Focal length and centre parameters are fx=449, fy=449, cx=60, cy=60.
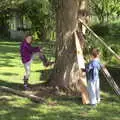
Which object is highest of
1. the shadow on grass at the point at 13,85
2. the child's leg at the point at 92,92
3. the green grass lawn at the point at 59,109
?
the child's leg at the point at 92,92

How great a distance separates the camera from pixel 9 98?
426 inches

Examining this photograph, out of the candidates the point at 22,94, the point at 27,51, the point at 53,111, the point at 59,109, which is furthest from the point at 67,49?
the point at 53,111

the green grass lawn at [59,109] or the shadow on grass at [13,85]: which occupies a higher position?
the green grass lawn at [59,109]

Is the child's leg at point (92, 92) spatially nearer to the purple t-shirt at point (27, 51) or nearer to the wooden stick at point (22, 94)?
the wooden stick at point (22, 94)

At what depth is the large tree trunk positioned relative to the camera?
11.5 meters

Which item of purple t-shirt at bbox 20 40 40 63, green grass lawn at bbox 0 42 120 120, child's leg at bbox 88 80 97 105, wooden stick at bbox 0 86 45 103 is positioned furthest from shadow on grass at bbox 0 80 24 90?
child's leg at bbox 88 80 97 105

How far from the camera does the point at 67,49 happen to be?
11.6 meters

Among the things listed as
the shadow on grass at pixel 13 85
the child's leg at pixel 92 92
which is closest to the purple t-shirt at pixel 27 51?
the shadow on grass at pixel 13 85

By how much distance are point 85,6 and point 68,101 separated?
8.79 feet

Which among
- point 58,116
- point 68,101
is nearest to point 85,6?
point 68,101

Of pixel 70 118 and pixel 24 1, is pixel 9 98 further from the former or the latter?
pixel 24 1

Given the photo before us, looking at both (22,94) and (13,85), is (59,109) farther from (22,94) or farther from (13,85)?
(13,85)

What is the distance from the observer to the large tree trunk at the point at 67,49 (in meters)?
11.5

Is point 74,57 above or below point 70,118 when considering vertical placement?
above
